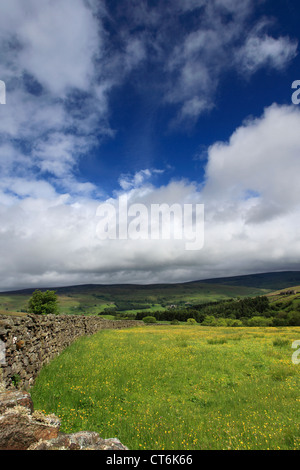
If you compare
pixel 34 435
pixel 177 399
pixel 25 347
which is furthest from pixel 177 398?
pixel 25 347

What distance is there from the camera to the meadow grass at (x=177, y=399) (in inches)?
268

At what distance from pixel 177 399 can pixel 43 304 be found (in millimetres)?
61589

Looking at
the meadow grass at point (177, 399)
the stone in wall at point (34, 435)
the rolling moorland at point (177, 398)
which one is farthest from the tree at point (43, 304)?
the stone in wall at point (34, 435)

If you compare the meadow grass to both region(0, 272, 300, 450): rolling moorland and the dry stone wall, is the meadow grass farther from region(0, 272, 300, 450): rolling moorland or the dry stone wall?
the dry stone wall

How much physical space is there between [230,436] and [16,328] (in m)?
8.58

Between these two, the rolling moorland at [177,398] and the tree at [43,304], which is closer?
the rolling moorland at [177,398]

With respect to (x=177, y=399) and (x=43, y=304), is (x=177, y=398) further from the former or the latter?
(x=43, y=304)

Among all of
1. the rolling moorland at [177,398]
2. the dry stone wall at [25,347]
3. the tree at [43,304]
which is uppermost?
the dry stone wall at [25,347]

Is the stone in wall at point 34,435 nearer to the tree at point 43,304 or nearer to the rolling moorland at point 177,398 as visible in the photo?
the rolling moorland at point 177,398

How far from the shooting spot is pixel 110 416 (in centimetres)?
824

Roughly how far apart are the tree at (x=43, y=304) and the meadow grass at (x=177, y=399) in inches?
2023

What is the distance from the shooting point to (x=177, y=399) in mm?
9969
